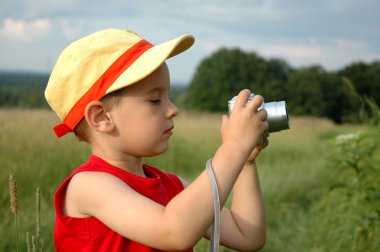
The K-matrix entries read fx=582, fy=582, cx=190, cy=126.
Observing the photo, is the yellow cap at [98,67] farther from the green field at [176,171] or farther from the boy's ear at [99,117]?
the green field at [176,171]

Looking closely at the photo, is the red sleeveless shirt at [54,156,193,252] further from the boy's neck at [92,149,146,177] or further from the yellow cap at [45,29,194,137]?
the yellow cap at [45,29,194,137]

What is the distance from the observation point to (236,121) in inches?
49.8

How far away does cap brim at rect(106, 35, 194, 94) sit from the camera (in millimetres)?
1319

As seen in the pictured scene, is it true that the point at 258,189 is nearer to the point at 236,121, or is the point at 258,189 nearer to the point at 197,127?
the point at 236,121

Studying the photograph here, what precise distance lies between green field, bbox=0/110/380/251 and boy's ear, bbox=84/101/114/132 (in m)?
1.15

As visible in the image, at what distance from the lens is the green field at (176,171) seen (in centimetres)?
325

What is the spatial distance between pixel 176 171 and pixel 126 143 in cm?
446

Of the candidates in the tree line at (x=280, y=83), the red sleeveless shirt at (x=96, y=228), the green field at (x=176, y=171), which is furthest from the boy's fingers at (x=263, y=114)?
the tree line at (x=280, y=83)

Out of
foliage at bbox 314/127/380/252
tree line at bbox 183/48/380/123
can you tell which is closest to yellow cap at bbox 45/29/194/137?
foliage at bbox 314/127/380/252

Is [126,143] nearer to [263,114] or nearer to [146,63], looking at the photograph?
[146,63]

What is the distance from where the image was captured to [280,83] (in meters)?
28.3

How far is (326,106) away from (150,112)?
24.8 m

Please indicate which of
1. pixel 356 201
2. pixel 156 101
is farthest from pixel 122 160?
pixel 356 201

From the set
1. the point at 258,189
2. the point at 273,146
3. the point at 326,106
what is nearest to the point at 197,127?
the point at 273,146
